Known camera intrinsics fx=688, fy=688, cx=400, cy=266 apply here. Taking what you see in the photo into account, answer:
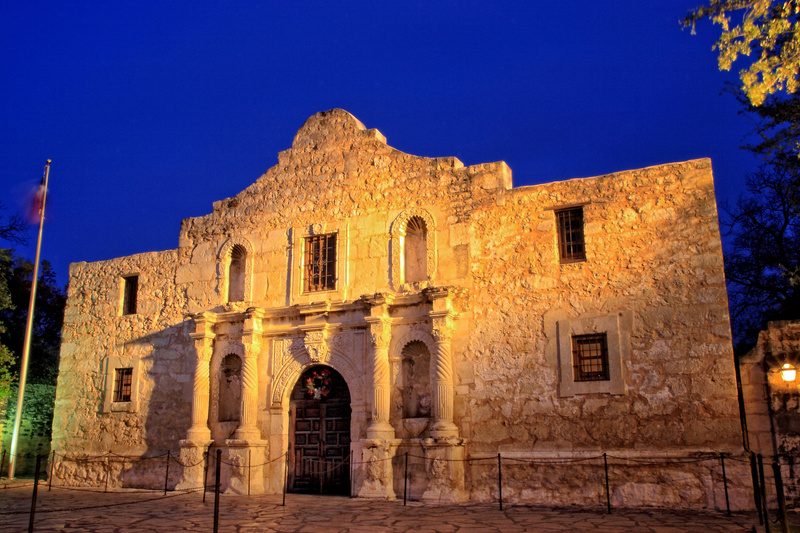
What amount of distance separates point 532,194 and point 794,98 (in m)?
4.61

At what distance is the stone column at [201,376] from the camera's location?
14.6m

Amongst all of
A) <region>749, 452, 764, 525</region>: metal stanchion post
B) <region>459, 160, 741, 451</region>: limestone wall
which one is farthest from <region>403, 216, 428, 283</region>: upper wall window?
<region>749, 452, 764, 525</region>: metal stanchion post

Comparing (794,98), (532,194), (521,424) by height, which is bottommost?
(521,424)

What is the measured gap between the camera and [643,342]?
11375mm

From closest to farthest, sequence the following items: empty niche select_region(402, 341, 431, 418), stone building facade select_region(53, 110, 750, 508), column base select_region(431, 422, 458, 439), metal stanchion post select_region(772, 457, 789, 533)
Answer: metal stanchion post select_region(772, 457, 789, 533) < stone building facade select_region(53, 110, 750, 508) < column base select_region(431, 422, 458, 439) < empty niche select_region(402, 341, 431, 418)

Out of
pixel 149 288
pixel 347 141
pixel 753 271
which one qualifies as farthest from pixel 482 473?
pixel 753 271

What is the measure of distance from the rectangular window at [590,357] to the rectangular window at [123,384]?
10490 mm

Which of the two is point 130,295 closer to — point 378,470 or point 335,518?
point 378,470

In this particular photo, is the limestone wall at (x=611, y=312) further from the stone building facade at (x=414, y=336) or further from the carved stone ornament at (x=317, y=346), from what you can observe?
the carved stone ornament at (x=317, y=346)

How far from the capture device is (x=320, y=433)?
554 inches

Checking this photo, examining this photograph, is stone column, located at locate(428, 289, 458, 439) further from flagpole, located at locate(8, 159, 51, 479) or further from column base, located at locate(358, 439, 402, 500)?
flagpole, located at locate(8, 159, 51, 479)

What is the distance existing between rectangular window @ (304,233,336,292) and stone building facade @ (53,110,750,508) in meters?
0.05

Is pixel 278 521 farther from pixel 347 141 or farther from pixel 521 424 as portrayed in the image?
pixel 347 141

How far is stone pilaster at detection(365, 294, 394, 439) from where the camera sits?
1284 centimetres
